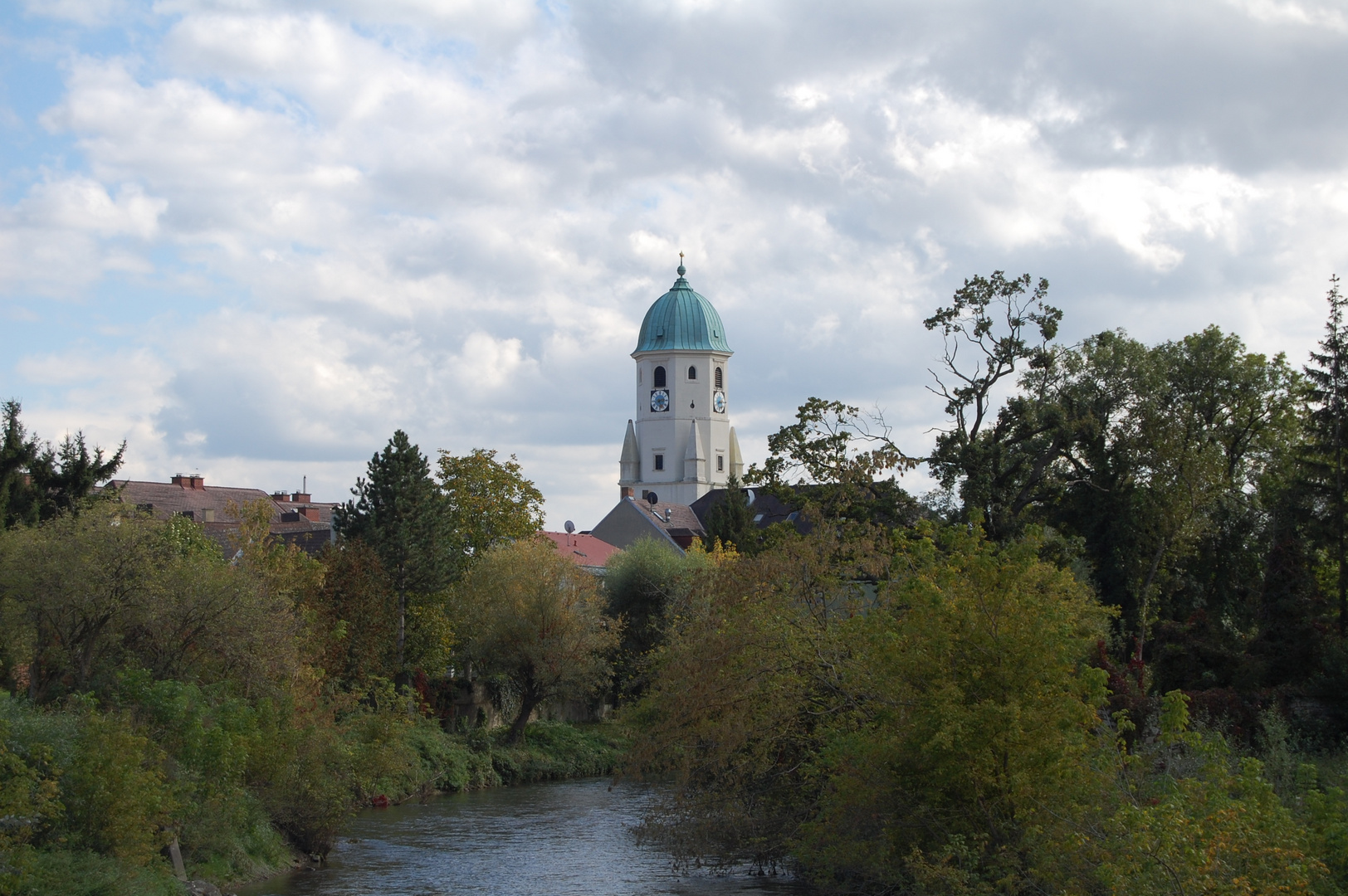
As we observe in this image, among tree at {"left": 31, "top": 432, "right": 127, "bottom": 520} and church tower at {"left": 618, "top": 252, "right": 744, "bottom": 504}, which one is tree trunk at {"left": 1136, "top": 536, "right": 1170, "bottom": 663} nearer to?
tree at {"left": 31, "top": 432, "right": 127, "bottom": 520}

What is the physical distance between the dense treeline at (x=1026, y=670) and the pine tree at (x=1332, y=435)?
0.10 metres

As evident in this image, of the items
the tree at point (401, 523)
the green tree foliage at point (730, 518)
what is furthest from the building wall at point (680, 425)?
the tree at point (401, 523)

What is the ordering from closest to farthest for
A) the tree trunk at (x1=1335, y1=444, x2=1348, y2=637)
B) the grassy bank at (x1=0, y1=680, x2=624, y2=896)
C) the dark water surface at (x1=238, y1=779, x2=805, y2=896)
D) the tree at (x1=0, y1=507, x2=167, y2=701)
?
1. the grassy bank at (x1=0, y1=680, x2=624, y2=896)
2. the dark water surface at (x1=238, y1=779, x2=805, y2=896)
3. the tree at (x1=0, y1=507, x2=167, y2=701)
4. the tree trunk at (x1=1335, y1=444, x2=1348, y2=637)

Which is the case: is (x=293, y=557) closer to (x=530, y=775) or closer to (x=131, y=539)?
(x=131, y=539)

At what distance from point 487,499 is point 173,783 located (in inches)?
1424

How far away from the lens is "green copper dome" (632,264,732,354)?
12519cm

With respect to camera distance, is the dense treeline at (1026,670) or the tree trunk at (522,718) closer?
the dense treeline at (1026,670)

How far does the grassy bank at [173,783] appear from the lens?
20.2 meters

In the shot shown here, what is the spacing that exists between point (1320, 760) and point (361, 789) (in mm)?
23958

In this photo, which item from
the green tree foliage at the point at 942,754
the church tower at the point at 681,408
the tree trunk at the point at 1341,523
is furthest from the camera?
the church tower at the point at 681,408

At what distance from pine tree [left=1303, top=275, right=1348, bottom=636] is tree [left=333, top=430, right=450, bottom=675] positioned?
29.1 meters

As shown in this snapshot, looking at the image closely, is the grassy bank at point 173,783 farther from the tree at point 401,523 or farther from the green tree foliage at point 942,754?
the tree at point 401,523

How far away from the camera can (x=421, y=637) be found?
49344mm

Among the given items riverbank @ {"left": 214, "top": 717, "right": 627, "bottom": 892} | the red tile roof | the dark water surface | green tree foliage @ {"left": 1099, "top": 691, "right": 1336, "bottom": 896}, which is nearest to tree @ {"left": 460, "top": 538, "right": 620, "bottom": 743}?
riverbank @ {"left": 214, "top": 717, "right": 627, "bottom": 892}
